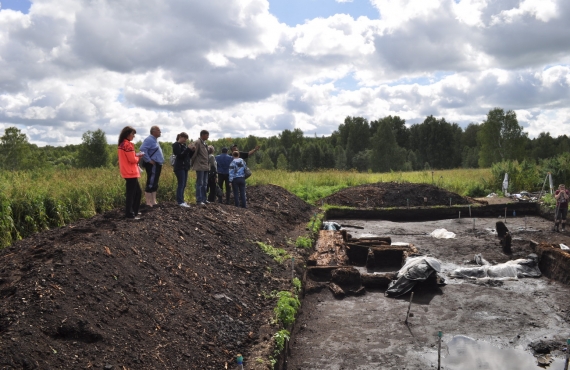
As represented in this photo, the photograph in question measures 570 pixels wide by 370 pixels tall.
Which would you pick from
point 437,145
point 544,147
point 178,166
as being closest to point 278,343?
point 178,166

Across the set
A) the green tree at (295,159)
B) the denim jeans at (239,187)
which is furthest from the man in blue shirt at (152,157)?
the green tree at (295,159)

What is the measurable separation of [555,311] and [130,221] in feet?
24.1

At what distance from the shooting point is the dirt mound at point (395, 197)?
2139cm

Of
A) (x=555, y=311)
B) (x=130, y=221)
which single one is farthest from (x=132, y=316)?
(x=555, y=311)

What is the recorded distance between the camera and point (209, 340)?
5324 millimetres

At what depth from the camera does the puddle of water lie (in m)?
6.21

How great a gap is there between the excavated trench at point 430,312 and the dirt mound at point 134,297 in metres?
1.04

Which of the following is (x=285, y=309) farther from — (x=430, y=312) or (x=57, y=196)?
(x=57, y=196)

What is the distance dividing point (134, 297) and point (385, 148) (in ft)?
205

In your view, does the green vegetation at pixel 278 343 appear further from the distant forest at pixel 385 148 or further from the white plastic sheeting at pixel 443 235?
the distant forest at pixel 385 148

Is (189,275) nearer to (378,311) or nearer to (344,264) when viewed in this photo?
(378,311)

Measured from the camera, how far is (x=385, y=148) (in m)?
65.4

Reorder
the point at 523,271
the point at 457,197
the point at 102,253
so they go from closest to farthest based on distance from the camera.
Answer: the point at 102,253
the point at 523,271
the point at 457,197

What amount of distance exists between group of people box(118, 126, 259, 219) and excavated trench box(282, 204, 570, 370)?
3023 millimetres
